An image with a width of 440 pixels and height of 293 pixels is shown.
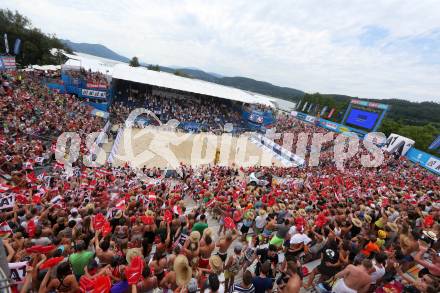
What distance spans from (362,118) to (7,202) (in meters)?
39.9

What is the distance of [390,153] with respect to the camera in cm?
2941

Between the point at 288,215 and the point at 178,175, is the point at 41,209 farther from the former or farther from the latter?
the point at 178,175

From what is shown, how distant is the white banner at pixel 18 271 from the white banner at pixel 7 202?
3.40 metres

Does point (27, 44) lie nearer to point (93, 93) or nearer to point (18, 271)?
point (93, 93)

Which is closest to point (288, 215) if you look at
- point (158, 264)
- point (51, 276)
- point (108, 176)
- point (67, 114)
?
point (158, 264)

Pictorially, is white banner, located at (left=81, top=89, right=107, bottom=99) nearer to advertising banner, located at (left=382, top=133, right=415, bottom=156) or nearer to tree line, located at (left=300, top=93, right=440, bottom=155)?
advertising banner, located at (left=382, top=133, right=415, bottom=156)

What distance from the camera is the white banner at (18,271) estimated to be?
135 inches

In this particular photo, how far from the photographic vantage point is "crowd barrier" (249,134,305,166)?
26.2 metres

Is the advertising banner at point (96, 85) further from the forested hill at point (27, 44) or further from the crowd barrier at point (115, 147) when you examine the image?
the forested hill at point (27, 44)

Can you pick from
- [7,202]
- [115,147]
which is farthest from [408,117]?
[7,202]

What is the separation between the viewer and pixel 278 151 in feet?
96.5

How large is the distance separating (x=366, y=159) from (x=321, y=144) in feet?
20.7

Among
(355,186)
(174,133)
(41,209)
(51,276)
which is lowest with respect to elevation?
(174,133)

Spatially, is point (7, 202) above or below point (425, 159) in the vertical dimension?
above
